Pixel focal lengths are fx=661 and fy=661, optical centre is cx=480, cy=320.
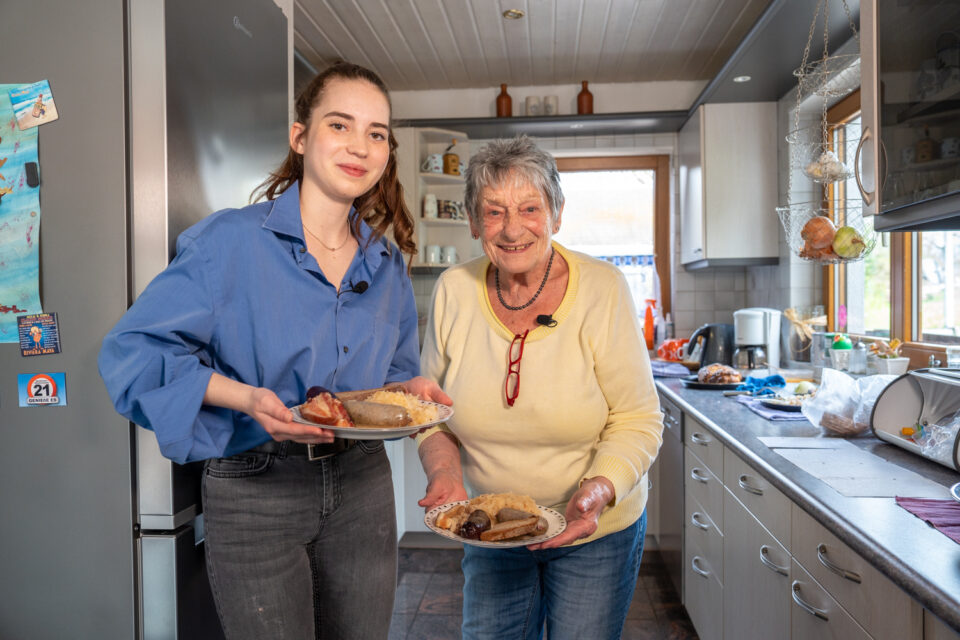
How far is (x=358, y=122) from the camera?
1211 mm

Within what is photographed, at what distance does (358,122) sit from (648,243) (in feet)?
11.2

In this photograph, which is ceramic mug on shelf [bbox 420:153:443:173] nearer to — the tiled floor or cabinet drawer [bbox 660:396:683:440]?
cabinet drawer [bbox 660:396:683:440]

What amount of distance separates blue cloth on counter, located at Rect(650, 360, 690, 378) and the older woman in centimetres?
193

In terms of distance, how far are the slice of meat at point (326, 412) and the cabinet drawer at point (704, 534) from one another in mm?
1502

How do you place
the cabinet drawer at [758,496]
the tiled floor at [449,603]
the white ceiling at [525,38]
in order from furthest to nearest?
1. the white ceiling at [525,38]
2. the tiled floor at [449,603]
3. the cabinet drawer at [758,496]

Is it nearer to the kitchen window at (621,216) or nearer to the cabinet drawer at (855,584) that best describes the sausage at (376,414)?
the cabinet drawer at (855,584)

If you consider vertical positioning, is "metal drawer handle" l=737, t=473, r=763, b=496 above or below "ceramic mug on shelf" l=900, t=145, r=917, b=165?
below

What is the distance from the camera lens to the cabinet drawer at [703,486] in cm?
207

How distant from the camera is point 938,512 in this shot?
113 centimetres

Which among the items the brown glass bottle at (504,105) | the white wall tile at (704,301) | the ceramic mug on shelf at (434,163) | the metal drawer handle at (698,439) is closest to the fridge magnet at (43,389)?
the metal drawer handle at (698,439)

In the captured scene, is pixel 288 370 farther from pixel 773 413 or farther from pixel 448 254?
pixel 448 254

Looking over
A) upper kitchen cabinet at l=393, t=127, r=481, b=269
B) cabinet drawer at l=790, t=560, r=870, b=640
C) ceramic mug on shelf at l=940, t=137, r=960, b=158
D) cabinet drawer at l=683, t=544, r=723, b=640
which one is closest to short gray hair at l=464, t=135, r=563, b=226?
ceramic mug on shelf at l=940, t=137, r=960, b=158

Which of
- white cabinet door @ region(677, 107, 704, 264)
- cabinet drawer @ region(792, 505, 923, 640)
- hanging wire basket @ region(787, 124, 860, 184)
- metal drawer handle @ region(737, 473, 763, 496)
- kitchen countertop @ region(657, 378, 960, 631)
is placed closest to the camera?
kitchen countertop @ region(657, 378, 960, 631)

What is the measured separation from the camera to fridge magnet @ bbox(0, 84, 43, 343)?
1.26 meters
